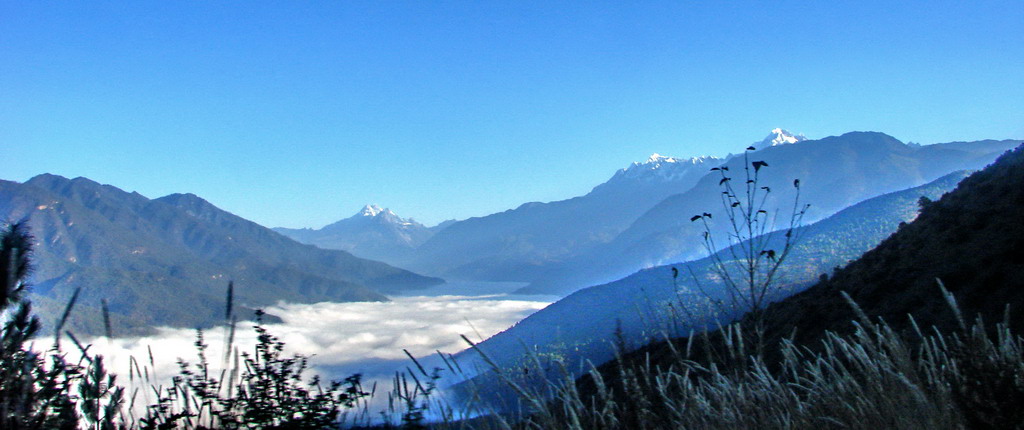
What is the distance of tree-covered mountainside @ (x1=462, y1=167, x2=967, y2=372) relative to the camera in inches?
1670

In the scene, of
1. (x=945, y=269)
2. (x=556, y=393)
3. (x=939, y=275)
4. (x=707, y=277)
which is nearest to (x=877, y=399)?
(x=556, y=393)

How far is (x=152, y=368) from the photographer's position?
5.30 m

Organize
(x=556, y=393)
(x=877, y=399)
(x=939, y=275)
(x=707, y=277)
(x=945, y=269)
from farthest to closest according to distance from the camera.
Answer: (x=707, y=277) → (x=939, y=275) → (x=945, y=269) → (x=556, y=393) → (x=877, y=399)

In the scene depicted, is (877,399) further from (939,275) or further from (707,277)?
(707,277)

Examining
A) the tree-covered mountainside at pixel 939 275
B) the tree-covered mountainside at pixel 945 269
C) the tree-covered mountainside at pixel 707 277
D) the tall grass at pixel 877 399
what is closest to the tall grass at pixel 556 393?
the tall grass at pixel 877 399

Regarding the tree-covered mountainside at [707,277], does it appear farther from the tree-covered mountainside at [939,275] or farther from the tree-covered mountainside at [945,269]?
the tree-covered mountainside at [945,269]

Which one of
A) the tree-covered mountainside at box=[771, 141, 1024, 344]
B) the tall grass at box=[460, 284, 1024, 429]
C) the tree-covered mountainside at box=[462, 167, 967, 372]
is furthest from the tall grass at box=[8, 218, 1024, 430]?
the tree-covered mountainside at box=[462, 167, 967, 372]

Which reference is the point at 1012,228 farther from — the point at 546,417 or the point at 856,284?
the point at 546,417

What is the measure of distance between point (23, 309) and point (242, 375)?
2.12m

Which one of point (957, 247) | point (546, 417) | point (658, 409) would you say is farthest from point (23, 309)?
point (957, 247)

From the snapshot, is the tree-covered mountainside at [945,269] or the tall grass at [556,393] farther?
the tree-covered mountainside at [945,269]

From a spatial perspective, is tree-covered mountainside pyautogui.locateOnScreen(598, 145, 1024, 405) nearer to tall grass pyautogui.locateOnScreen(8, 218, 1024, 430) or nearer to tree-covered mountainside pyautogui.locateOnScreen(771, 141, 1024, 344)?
tree-covered mountainside pyautogui.locateOnScreen(771, 141, 1024, 344)

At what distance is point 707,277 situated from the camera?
189 ft

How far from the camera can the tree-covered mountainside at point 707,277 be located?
42406mm
